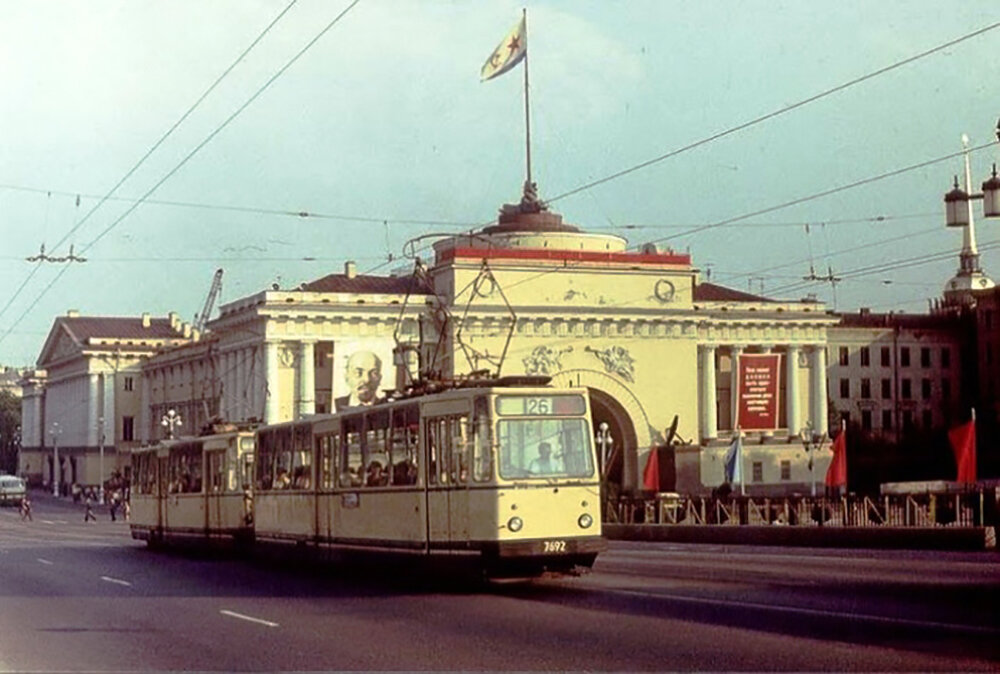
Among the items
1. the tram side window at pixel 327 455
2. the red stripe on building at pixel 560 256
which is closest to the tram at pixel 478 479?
the tram side window at pixel 327 455

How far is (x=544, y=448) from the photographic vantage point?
2308 centimetres

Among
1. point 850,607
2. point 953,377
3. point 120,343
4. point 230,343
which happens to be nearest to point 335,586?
point 850,607

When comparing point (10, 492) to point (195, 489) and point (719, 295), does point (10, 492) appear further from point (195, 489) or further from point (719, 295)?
point (195, 489)

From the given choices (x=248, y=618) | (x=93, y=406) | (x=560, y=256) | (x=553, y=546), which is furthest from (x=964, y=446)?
(x=93, y=406)

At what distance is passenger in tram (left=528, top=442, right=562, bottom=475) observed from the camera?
74.9 ft

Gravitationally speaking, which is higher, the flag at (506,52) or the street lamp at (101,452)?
the flag at (506,52)

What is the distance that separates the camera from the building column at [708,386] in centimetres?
10081

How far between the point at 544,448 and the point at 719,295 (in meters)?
84.0

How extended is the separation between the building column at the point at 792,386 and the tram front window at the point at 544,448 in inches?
3164

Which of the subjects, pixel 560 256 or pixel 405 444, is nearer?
pixel 405 444

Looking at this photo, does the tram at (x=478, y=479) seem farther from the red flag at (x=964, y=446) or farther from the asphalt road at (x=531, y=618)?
the red flag at (x=964, y=446)

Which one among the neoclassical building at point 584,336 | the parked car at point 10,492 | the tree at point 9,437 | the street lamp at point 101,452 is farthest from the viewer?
the tree at point 9,437

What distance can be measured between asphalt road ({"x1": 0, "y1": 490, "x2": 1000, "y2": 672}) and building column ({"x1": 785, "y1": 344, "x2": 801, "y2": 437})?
240 ft

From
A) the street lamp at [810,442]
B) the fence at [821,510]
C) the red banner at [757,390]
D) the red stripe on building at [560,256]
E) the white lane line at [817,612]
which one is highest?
the red stripe on building at [560,256]
